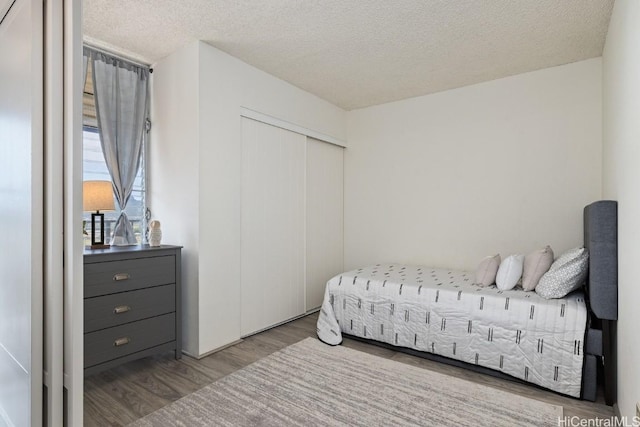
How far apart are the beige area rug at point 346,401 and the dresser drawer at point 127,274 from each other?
34.0 inches

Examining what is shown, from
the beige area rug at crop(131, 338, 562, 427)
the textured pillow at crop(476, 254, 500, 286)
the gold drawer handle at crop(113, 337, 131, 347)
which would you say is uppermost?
the textured pillow at crop(476, 254, 500, 286)

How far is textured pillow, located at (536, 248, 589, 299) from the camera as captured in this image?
7.86 feet

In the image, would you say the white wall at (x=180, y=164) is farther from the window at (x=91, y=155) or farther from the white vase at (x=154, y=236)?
the window at (x=91, y=155)

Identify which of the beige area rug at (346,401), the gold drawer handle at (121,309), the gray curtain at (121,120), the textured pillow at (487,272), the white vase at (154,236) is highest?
the gray curtain at (121,120)

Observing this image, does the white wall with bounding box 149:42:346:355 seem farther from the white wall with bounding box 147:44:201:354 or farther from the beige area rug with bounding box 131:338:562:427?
the beige area rug with bounding box 131:338:562:427

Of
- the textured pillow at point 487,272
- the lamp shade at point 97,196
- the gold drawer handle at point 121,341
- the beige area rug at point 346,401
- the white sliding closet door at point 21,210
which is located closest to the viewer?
the white sliding closet door at point 21,210

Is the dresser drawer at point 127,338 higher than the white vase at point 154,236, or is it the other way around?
the white vase at point 154,236

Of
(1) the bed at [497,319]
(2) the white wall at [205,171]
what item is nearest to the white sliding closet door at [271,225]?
(2) the white wall at [205,171]

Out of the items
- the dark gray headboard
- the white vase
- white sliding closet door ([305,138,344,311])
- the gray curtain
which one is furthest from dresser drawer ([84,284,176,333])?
the dark gray headboard

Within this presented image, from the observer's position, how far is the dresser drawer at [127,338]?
226 cm

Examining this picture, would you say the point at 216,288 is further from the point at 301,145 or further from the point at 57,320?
the point at 301,145

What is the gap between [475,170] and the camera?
366cm

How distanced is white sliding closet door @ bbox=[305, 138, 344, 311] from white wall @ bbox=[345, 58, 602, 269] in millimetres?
151

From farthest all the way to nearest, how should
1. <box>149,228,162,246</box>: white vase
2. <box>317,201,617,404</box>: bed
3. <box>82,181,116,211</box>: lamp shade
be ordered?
<box>149,228,162,246</box>: white vase → <box>82,181,116,211</box>: lamp shade → <box>317,201,617,404</box>: bed
